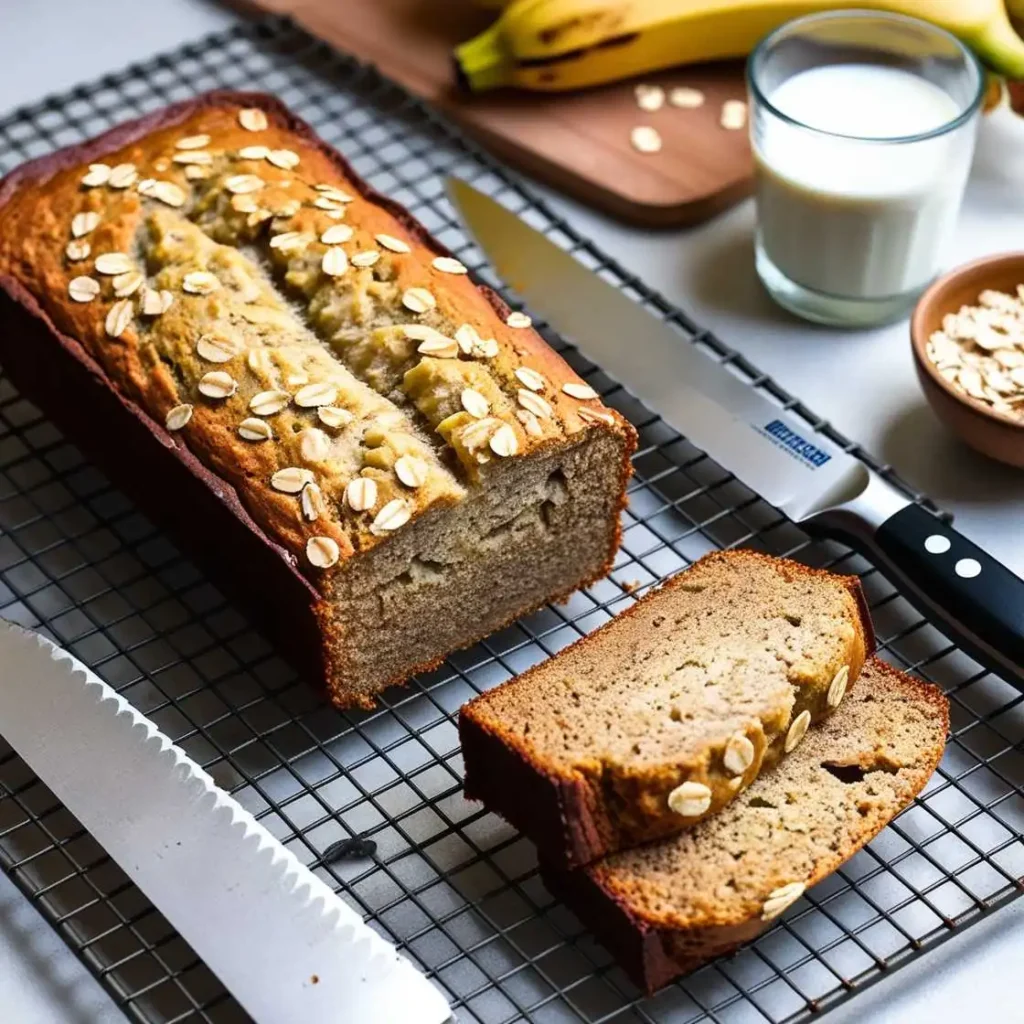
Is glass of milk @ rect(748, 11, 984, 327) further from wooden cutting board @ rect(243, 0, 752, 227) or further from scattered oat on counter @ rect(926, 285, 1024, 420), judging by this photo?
wooden cutting board @ rect(243, 0, 752, 227)

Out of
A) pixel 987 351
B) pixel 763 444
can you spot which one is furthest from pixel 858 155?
pixel 763 444

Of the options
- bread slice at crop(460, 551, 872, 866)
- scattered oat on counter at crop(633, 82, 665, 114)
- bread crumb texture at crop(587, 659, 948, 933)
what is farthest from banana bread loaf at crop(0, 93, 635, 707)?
scattered oat on counter at crop(633, 82, 665, 114)

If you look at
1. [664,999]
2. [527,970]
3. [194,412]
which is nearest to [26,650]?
[194,412]

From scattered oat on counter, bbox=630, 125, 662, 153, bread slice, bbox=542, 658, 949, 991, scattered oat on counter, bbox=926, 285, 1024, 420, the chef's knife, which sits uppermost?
scattered oat on counter, bbox=926, 285, 1024, 420

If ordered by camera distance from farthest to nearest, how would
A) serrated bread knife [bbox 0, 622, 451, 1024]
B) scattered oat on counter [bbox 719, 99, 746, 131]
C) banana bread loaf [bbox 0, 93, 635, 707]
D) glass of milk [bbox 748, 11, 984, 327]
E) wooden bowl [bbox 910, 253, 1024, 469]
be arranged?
1. scattered oat on counter [bbox 719, 99, 746, 131]
2. glass of milk [bbox 748, 11, 984, 327]
3. wooden bowl [bbox 910, 253, 1024, 469]
4. banana bread loaf [bbox 0, 93, 635, 707]
5. serrated bread knife [bbox 0, 622, 451, 1024]

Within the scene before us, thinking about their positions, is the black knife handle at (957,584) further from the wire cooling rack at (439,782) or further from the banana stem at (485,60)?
the banana stem at (485,60)

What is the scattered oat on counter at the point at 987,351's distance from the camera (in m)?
3.04

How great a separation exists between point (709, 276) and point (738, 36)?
70 centimetres

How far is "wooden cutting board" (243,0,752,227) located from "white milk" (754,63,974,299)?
0.38 meters

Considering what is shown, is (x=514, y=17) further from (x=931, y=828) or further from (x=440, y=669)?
(x=931, y=828)

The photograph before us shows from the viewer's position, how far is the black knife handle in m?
2.63

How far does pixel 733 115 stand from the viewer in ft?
12.9

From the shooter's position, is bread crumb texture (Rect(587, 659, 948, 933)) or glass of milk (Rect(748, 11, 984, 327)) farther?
glass of milk (Rect(748, 11, 984, 327))

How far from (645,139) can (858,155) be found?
0.76 metres
